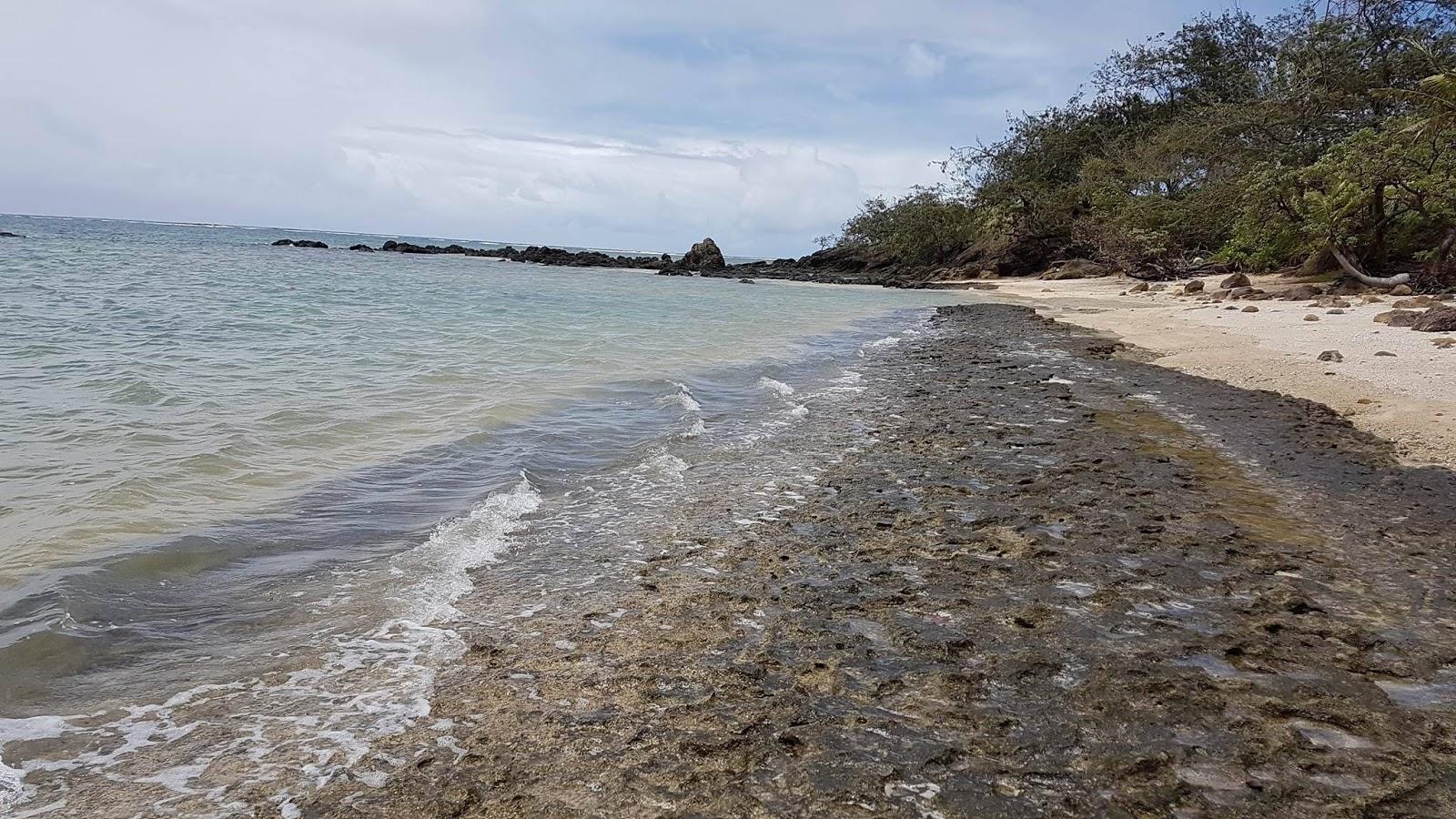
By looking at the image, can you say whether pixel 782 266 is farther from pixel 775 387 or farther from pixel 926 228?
pixel 775 387

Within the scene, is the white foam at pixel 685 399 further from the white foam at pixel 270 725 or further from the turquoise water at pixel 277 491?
the white foam at pixel 270 725

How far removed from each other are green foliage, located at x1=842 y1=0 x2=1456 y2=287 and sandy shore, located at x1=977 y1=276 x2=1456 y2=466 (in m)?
3.30

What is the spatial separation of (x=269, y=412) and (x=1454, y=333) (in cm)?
1526

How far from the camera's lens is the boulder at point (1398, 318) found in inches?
499

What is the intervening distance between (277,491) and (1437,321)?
15103 mm

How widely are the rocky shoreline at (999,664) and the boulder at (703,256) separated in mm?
59902

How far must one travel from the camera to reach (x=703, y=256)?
2559 inches

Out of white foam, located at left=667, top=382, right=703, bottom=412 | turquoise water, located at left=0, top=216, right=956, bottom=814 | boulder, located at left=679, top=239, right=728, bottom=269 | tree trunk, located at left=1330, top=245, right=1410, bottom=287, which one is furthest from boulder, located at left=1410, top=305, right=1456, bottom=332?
boulder, located at left=679, top=239, right=728, bottom=269

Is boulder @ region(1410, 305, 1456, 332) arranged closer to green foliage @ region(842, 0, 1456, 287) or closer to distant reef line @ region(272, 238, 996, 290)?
green foliage @ region(842, 0, 1456, 287)

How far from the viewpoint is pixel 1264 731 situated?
267cm

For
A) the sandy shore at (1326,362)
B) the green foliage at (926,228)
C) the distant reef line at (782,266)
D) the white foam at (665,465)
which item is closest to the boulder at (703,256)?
the distant reef line at (782,266)

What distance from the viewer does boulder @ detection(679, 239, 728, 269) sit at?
2542 inches

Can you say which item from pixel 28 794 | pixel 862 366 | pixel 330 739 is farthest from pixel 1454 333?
pixel 28 794

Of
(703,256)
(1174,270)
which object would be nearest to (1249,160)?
(1174,270)
